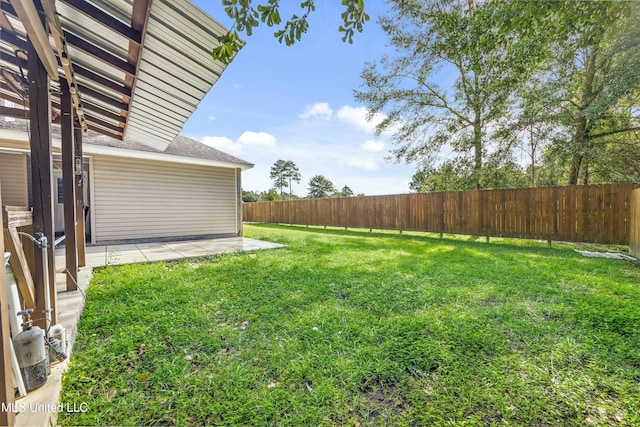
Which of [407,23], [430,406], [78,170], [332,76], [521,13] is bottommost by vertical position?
[430,406]

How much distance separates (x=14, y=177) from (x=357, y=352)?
32.8ft

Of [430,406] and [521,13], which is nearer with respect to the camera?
[430,406]

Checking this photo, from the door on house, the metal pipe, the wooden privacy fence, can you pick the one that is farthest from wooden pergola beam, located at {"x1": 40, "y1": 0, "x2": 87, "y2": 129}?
the wooden privacy fence

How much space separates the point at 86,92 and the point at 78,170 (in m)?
1.38

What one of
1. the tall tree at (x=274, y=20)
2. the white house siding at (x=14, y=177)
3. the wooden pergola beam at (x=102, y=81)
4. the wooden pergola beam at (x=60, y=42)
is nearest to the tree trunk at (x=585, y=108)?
the tall tree at (x=274, y=20)

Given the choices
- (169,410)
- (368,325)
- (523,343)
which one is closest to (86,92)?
(169,410)

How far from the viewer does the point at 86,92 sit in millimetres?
3613

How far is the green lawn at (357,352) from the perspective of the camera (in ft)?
5.06

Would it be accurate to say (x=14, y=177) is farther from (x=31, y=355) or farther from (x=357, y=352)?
(x=357, y=352)

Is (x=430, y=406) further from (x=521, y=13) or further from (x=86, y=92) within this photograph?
(x=86, y=92)

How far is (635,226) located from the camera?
5469 mm

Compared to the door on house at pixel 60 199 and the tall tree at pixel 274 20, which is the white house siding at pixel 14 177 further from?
the tall tree at pixel 274 20

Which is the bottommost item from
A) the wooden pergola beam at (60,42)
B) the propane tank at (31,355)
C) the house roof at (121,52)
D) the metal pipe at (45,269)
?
the propane tank at (31,355)

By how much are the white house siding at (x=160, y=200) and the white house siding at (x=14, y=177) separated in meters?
2.21
